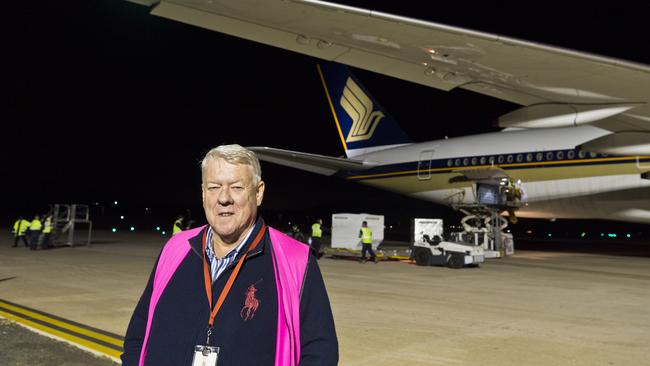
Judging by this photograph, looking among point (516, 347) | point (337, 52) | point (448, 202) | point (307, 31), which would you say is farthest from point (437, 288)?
point (448, 202)

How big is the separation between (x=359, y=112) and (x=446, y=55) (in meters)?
24.4

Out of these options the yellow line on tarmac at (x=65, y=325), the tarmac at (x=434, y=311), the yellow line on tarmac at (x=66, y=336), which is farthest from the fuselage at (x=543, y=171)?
the yellow line on tarmac at (x=66, y=336)

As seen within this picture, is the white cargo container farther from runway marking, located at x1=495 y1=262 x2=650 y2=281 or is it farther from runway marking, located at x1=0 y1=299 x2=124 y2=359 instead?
runway marking, located at x1=0 y1=299 x2=124 y2=359

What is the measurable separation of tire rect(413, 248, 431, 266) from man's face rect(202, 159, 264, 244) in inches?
600

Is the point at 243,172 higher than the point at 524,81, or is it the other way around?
the point at 524,81

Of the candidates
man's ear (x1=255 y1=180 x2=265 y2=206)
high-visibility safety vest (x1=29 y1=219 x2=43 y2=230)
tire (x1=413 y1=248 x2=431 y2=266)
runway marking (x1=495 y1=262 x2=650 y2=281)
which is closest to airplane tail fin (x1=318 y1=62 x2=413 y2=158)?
tire (x1=413 y1=248 x2=431 y2=266)

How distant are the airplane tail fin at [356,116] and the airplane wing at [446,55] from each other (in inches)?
835

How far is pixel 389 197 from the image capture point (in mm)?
99250

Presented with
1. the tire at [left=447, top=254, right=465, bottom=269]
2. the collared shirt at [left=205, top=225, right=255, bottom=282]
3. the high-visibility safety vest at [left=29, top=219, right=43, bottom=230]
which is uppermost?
the high-visibility safety vest at [left=29, top=219, right=43, bottom=230]

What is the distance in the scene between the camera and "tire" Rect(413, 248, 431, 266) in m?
17.0

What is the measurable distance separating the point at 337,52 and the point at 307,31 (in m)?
0.87

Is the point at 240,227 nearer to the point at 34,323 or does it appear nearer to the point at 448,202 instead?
the point at 34,323

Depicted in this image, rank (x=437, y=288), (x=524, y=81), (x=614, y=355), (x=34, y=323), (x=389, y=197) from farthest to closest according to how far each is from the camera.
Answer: (x=389, y=197) → (x=437, y=288) → (x=524, y=81) → (x=34, y=323) → (x=614, y=355)

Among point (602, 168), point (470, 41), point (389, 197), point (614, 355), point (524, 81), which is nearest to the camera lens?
point (614, 355)
